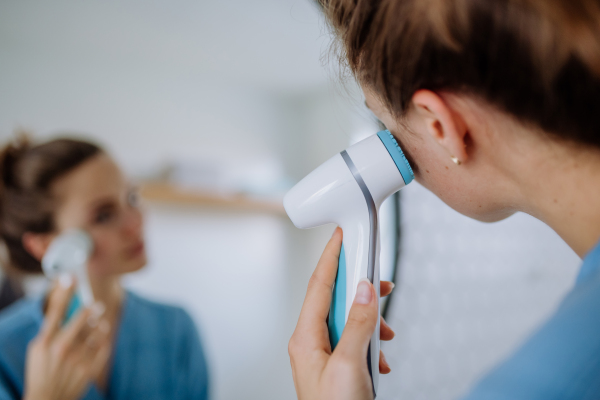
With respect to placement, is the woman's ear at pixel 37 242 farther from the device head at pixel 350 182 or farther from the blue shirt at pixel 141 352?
the device head at pixel 350 182

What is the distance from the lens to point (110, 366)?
3.73 ft

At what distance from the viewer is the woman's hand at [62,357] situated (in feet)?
2.72

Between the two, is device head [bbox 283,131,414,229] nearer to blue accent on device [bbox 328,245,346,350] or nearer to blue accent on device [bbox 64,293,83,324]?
blue accent on device [bbox 328,245,346,350]

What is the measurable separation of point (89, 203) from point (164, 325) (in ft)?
1.70

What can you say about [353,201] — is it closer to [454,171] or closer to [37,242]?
[454,171]

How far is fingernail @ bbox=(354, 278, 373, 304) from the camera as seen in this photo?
0.41 metres

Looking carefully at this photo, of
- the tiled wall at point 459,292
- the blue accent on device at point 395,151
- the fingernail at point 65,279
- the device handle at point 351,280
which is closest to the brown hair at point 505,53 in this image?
the blue accent on device at point 395,151

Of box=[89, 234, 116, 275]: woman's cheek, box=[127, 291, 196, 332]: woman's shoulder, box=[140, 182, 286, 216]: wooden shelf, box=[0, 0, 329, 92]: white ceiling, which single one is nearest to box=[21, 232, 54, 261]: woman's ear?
box=[89, 234, 116, 275]: woman's cheek

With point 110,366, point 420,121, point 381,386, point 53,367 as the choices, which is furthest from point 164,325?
point 420,121

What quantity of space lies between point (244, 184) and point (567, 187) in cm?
182

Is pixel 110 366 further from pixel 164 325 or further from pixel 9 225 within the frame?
pixel 9 225

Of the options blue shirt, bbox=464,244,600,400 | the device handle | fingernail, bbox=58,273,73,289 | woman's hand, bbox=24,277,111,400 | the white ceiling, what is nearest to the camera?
blue shirt, bbox=464,244,600,400

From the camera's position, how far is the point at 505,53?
10.6 inches

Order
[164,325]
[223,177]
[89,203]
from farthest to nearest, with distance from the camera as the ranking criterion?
[223,177], [164,325], [89,203]
